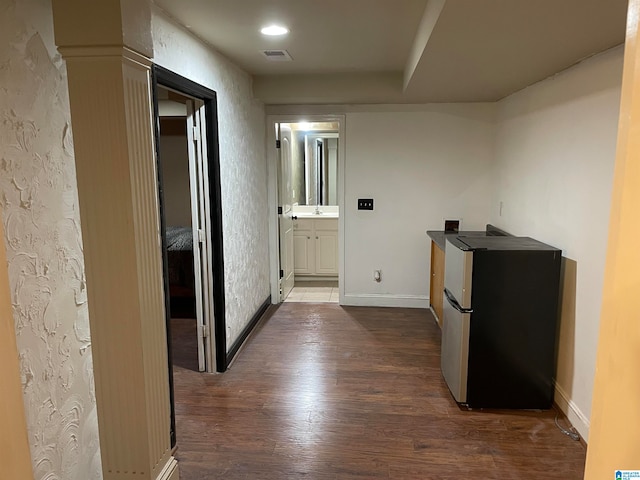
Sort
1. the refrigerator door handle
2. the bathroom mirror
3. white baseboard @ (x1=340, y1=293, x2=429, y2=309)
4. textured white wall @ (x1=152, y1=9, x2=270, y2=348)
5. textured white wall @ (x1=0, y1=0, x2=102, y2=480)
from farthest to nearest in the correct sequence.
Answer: the bathroom mirror < white baseboard @ (x1=340, y1=293, x2=429, y2=309) < the refrigerator door handle < textured white wall @ (x1=152, y1=9, x2=270, y2=348) < textured white wall @ (x1=0, y1=0, x2=102, y2=480)

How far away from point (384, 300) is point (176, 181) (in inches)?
125

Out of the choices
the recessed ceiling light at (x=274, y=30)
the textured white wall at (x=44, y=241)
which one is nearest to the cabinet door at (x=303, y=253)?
the recessed ceiling light at (x=274, y=30)

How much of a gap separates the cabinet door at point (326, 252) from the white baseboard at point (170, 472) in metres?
3.93

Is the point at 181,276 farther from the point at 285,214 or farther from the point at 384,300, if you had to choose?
the point at 384,300

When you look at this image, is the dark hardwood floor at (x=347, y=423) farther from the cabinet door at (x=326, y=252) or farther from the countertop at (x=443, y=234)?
the cabinet door at (x=326, y=252)

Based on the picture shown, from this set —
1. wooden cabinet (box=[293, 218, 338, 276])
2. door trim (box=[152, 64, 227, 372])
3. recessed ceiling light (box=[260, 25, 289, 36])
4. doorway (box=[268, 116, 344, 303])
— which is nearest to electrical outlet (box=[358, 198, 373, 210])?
doorway (box=[268, 116, 344, 303])

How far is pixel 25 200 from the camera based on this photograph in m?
1.35

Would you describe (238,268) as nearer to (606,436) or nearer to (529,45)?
(529,45)

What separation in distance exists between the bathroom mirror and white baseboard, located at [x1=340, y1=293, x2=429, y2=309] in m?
1.79

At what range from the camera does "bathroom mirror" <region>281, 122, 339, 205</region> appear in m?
6.01

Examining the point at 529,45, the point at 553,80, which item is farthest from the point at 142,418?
the point at 553,80

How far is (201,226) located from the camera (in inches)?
121

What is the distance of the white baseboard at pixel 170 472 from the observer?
6.05 feet

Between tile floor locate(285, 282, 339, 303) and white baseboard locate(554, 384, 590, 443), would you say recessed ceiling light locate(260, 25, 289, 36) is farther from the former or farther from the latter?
tile floor locate(285, 282, 339, 303)
